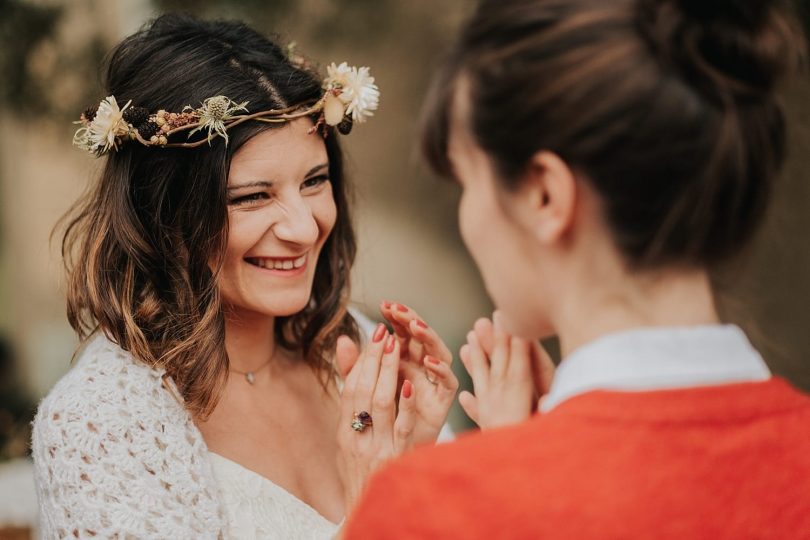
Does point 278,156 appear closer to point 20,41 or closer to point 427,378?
point 427,378

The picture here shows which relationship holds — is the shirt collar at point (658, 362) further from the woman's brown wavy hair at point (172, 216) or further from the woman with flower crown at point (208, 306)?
the woman's brown wavy hair at point (172, 216)

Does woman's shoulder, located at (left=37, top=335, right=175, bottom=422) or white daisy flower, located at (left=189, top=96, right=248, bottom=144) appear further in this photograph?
white daisy flower, located at (left=189, top=96, right=248, bottom=144)

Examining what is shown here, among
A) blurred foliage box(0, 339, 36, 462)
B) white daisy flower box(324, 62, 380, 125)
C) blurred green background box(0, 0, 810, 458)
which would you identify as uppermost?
white daisy flower box(324, 62, 380, 125)

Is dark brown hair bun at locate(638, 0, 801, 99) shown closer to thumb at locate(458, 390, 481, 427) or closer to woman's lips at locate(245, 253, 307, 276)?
A: thumb at locate(458, 390, 481, 427)

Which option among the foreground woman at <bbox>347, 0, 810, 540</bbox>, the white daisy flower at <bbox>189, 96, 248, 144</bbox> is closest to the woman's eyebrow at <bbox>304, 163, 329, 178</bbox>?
the white daisy flower at <bbox>189, 96, 248, 144</bbox>

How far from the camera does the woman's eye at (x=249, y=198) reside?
2057 mm

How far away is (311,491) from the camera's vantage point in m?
2.18

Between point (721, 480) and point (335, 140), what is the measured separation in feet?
5.02

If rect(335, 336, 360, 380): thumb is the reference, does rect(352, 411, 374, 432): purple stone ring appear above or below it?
below

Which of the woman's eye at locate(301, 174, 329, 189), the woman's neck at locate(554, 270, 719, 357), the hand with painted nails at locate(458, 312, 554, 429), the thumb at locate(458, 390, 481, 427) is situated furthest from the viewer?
the woman's eye at locate(301, 174, 329, 189)

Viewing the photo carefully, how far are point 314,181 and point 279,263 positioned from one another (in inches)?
9.0

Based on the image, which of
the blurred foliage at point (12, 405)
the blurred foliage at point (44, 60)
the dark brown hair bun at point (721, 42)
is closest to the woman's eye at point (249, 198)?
the dark brown hair bun at point (721, 42)

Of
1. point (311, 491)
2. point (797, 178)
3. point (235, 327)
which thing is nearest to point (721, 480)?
point (311, 491)

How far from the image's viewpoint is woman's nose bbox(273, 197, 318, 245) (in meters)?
2.07
